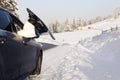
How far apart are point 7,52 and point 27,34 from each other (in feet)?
3.30

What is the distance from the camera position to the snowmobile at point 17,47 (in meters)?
6.09

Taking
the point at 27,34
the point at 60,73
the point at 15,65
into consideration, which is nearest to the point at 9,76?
the point at 15,65

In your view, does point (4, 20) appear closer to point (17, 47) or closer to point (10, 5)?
point (17, 47)

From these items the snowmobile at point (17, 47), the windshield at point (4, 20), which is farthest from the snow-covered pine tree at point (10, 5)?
the windshield at point (4, 20)

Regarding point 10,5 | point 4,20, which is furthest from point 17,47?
point 10,5

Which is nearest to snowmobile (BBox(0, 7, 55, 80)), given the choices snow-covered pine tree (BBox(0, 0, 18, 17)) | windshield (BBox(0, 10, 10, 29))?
windshield (BBox(0, 10, 10, 29))

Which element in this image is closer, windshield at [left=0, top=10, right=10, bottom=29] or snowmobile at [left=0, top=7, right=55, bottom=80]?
snowmobile at [left=0, top=7, right=55, bottom=80]

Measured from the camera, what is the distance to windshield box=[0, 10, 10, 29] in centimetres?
662

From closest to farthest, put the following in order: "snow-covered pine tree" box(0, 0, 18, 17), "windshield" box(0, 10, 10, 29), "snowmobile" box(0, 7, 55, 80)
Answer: "snowmobile" box(0, 7, 55, 80) < "windshield" box(0, 10, 10, 29) < "snow-covered pine tree" box(0, 0, 18, 17)

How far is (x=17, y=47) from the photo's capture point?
6738 mm

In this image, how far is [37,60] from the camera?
8891mm

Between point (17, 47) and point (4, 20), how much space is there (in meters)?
0.56

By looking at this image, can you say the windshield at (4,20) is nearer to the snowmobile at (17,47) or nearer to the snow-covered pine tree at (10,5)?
the snowmobile at (17,47)

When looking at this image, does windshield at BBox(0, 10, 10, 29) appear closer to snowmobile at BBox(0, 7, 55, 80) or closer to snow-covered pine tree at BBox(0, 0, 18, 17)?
snowmobile at BBox(0, 7, 55, 80)
